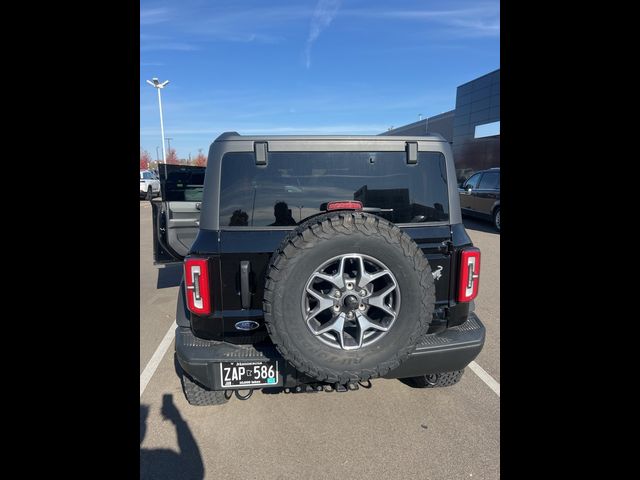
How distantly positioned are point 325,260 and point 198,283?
0.84m

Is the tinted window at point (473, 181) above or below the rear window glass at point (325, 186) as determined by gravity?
above

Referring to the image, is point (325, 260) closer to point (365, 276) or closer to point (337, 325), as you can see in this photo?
point (365, 276)

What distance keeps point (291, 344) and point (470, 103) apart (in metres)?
30.6

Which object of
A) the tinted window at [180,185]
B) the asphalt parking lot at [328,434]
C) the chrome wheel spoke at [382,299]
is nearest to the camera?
the chrome wheel spoke at [382,299]

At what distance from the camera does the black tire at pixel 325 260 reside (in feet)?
5.86

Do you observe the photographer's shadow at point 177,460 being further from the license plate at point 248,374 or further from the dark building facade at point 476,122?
the dark building facade at point 476,122

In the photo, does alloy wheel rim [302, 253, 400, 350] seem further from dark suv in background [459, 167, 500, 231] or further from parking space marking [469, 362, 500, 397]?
A: dark suv in background [459, 167, 500, 231]

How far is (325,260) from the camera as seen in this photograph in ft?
5.98

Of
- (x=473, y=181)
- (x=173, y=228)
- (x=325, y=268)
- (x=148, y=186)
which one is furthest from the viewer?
Answer: (x=148, y=186)

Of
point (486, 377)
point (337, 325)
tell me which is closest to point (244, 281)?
point (337, 325)

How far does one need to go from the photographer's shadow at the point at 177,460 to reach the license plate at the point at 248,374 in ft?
1.92

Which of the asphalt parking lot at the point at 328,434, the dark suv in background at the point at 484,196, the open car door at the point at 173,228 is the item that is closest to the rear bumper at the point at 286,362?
the asphalt parking lot at the point at 328,434
